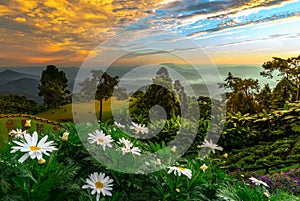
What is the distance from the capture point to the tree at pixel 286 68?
4.38 metres

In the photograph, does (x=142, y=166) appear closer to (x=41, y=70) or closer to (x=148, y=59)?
(x=148, y=59)

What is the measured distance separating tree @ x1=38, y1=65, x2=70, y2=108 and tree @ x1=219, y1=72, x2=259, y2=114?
2.26 meters

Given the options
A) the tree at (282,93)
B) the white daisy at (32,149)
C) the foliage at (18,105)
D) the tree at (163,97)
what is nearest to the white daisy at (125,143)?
the white daisy at (32,149)

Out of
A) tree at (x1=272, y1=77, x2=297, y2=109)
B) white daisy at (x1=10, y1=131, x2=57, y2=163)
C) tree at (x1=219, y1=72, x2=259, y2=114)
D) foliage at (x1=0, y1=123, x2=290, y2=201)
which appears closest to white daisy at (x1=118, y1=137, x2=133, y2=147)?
foliage at (x1=0, y1=123, x2=290, y2=201)

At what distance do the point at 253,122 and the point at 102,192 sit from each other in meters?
3.49

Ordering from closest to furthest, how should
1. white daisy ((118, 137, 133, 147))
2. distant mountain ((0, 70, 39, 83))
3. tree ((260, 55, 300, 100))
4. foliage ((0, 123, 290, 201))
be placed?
foliage ((0, 123, 290, 201)) → white daisy ((118, 137, 133, 147)) → tree ((260, 55, 300, 100)) → distant mountain ((0, 70, 39, 83))

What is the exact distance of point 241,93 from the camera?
4516 mm

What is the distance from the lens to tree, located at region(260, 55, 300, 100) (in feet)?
14.4

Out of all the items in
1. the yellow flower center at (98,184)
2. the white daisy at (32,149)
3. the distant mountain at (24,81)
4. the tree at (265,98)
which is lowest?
the tree at (265,98)

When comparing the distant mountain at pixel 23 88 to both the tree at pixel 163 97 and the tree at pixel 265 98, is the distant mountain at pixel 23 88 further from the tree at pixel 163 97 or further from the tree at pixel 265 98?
the tree at pixel 265 98

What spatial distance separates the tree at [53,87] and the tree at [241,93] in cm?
226

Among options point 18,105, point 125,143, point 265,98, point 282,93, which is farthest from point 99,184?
point 18,105

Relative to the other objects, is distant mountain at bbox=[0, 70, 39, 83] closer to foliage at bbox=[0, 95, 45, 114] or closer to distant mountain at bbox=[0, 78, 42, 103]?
distant mountain at bbox=[0, 78, 42, 103]

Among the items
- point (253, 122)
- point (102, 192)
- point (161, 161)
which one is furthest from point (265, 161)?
point (102, 192)
